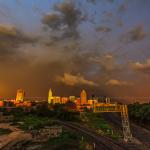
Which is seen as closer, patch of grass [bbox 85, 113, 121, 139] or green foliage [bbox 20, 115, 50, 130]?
patch of grass [bbox 85, 113, 121, 139]

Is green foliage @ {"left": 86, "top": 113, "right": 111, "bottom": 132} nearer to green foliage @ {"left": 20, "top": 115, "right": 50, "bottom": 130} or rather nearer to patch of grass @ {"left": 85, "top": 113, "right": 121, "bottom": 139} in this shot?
patch of grass @ {"left": 85, "top": 113, "right": 121, "bottom": 139}

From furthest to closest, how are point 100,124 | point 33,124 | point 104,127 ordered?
point 100,124, point 104,127, point 33,124

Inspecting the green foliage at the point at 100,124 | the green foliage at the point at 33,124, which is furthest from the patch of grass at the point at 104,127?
the green foliage at the point at 33,124

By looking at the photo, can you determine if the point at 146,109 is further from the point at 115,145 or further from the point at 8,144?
the point at 8,144

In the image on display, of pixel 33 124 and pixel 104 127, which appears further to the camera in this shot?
pixel 104 127

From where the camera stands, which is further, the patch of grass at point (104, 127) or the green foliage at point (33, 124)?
the green foliage at point (33, 124)

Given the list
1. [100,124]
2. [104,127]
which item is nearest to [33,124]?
[104,127]

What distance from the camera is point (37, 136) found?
55875mm

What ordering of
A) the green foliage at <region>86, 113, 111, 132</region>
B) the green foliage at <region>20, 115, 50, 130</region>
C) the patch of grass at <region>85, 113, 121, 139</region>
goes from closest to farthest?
the patch of grass at <region>85, 113, 121, 139</region> → the green foliage at <region>20, 115, 50, 130</region> → the green foliage at <region>86, 113, 111, 132</region>

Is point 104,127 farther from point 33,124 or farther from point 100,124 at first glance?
point 33,124

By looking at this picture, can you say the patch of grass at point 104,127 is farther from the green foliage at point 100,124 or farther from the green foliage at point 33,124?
the green foliage at point 33,124

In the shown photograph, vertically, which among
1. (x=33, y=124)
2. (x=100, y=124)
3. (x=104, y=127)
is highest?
(x=100, y=124)

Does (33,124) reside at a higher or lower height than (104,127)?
higher

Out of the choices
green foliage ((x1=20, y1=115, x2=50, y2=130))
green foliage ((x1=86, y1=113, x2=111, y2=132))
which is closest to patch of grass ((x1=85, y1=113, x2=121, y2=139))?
green foliage ((x1=86, y1=113, x2=111, y2=132))
